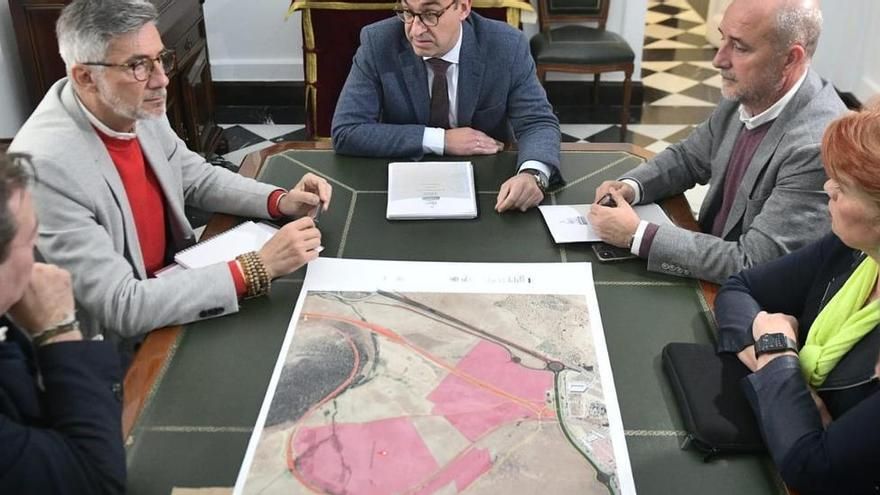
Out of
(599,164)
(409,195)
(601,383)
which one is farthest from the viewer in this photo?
(599,164)

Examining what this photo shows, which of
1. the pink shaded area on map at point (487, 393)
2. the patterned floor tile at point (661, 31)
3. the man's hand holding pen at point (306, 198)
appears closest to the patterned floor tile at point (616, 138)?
the patterned floor tile at point (661, 31)

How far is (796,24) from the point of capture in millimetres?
1888

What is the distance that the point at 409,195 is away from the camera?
2.02m

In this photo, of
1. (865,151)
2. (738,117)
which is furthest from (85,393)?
(738,117)

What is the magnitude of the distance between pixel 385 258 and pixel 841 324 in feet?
2.78

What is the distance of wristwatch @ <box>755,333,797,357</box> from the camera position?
1381mm

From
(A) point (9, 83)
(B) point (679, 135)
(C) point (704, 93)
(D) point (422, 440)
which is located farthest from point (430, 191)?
(C) point (704, 93)

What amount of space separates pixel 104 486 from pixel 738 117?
1650mm

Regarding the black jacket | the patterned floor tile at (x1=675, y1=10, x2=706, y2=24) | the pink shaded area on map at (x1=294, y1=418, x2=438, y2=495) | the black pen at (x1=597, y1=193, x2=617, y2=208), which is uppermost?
the black jacket

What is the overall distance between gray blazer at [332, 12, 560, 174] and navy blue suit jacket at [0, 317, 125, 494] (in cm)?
131

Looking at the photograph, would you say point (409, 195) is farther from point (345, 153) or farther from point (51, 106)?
point (51, 106)

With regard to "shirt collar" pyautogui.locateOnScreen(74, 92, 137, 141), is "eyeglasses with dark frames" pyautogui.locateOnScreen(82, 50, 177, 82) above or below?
above

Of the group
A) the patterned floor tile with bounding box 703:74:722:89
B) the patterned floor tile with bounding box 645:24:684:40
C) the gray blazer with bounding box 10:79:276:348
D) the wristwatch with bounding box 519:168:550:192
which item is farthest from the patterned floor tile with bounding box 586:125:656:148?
the gray blazer with bounding box 10:79:276:348

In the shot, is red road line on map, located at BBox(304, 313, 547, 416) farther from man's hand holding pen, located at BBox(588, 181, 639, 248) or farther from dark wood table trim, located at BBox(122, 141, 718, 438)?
man's hand holding pen, located at BBox(588, 181, 639, 248)
